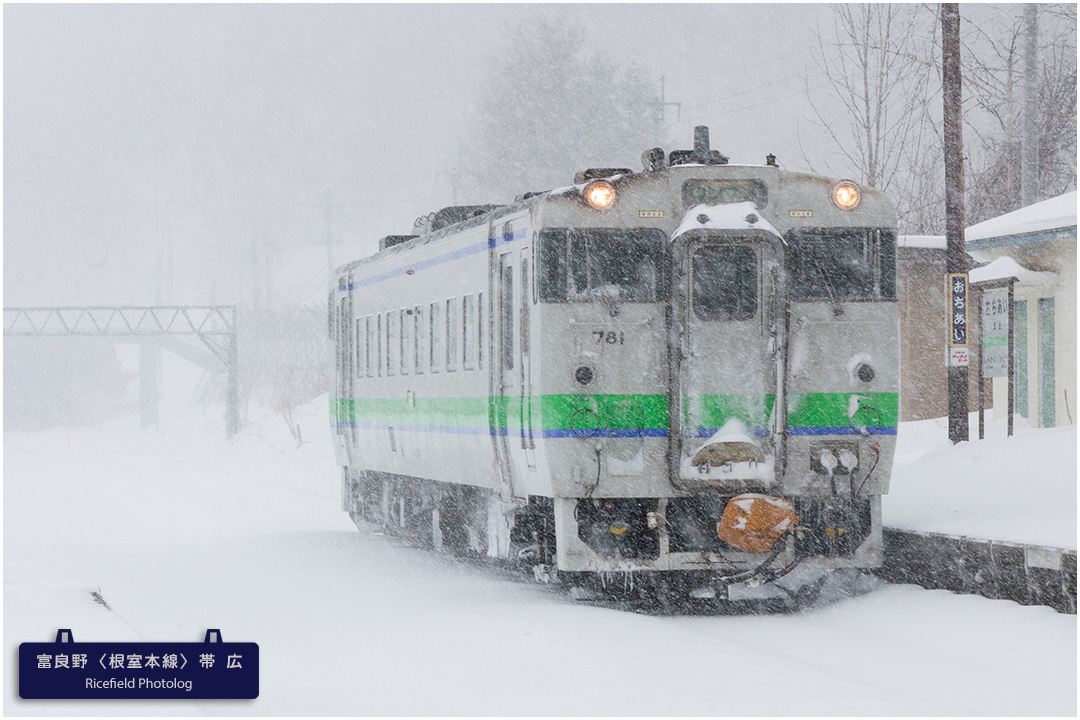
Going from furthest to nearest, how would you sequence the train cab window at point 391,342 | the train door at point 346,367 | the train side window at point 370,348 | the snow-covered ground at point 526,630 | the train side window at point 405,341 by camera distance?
the train door at point 346,367 → the train side window at point 370,348 → the train cab window at point 391,342 → the train side window at point 405,341 → the snow-covered ground at point 526,630

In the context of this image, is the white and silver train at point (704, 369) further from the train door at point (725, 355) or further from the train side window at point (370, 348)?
the train side window at point (370, 348)

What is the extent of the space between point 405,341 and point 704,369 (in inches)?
201

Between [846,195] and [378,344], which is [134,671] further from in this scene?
[378,344]

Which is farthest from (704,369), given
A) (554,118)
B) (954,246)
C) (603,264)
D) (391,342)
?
(554,118)

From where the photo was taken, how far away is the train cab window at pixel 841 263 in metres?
12.2

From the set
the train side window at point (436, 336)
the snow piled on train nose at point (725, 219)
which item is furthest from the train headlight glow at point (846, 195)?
the train side window at point (436, 336)

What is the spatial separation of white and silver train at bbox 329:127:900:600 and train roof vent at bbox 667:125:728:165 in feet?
1.58

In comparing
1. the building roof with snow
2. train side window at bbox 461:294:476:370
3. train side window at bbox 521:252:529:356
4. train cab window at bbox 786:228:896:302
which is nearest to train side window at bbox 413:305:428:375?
train side window at bbox 461:294:476:370

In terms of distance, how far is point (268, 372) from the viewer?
3243 inches

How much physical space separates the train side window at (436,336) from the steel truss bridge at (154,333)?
4639 centimetres

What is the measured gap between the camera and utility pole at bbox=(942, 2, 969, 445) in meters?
17.9

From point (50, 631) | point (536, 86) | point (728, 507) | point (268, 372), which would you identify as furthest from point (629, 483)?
point (268, 372)

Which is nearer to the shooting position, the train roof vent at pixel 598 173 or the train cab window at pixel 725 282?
the train cab window at pixel 725 282

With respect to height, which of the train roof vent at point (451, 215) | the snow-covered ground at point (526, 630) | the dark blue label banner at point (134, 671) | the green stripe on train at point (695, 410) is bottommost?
the snow-covered ground at point (526, 630)
